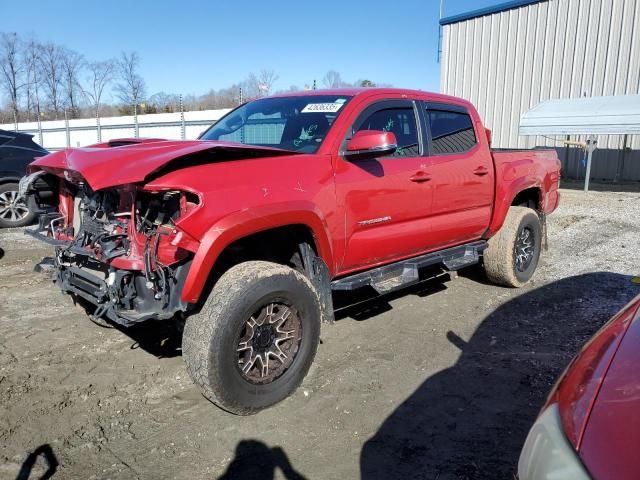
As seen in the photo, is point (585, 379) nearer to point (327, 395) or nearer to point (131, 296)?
point (327, 395)

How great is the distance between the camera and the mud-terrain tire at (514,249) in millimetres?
5645

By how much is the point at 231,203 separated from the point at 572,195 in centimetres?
1368

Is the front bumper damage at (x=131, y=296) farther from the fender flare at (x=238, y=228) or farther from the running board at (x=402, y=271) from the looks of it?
Answer: the running board at (x=402, y=271)

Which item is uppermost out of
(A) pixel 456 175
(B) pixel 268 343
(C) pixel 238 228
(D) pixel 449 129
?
(D) pixel 449 129

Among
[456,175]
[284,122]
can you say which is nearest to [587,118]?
[456,175]

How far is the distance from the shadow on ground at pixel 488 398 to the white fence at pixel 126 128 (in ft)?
43.8

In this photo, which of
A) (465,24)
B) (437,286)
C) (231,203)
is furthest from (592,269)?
(465,24)

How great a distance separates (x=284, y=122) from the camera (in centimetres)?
425

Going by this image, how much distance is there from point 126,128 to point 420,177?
20.7 meters

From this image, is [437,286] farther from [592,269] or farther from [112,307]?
[112,307]

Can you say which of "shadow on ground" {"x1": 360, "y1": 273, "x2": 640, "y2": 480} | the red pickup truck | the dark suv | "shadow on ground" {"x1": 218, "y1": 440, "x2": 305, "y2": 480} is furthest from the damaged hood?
the dark suv

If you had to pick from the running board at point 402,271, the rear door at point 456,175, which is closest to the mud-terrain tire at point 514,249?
the rear door at point 456,175

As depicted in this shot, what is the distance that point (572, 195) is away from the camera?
1430 centimetres

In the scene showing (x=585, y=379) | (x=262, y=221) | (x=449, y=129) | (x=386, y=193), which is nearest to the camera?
(x=585, y=379)
